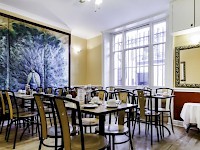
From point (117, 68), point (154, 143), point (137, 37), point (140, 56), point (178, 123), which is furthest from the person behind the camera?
point (117, 68)

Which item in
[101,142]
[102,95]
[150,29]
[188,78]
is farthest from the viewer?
[150,29]

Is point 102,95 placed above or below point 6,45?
below

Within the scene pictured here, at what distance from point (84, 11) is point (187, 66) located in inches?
125

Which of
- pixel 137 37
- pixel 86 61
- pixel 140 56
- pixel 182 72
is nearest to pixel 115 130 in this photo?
pixel 182 72

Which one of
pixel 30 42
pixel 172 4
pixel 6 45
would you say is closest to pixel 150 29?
pixel 172 4

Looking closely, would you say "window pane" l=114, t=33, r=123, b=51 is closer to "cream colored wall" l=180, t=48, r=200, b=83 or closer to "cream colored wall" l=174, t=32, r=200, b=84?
"cream colored wall" l=174, t=32, r=200, b=84

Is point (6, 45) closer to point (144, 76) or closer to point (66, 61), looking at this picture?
point (66, 61)

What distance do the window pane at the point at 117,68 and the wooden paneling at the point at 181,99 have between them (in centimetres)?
232

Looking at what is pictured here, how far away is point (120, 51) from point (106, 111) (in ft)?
15.7

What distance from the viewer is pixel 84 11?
205 inches

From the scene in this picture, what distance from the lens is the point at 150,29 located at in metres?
5.50

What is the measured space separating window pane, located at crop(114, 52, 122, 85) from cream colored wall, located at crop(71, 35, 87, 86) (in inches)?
47.6

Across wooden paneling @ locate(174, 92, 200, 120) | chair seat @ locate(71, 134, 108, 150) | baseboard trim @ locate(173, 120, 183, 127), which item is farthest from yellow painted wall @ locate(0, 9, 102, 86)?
chair seat @ locate(71, 134, 108, 150)

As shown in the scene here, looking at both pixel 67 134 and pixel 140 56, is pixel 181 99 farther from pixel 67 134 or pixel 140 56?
pixel 67 134
